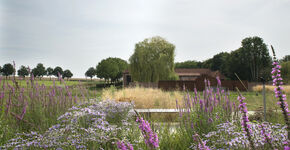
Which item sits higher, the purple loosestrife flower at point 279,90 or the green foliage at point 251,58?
the green foliage at point 251,58

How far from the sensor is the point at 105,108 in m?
5.73

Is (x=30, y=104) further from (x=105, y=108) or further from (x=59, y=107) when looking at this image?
(x=105, y=108)

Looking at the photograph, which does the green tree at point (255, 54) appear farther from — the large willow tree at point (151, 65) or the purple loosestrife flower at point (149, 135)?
the purple loosestrife flower at point (149, 135)

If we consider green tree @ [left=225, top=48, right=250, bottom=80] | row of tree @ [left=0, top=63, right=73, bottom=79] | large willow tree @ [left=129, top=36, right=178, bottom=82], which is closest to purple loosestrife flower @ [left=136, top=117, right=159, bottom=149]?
row of tree @ [left=0, top=63, right=73, bottom=79]

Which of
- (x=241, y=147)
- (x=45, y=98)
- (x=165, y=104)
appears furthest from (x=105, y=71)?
(x=241, y=147)

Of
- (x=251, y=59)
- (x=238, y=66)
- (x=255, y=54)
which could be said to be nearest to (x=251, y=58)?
(x=251, y=59)

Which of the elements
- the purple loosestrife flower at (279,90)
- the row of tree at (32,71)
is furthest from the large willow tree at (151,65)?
the purple loosestrife flower at (279,90)

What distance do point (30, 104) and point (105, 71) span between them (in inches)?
1636

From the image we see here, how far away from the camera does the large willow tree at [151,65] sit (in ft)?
87.2

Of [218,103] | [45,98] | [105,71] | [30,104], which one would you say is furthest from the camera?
[105,71]

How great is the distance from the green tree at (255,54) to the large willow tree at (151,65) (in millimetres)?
15910

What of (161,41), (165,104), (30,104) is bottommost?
(165,104)

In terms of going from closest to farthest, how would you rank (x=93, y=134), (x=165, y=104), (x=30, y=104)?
(x=93, y=134)
(x=30, y=104)
(x=165, y=104)

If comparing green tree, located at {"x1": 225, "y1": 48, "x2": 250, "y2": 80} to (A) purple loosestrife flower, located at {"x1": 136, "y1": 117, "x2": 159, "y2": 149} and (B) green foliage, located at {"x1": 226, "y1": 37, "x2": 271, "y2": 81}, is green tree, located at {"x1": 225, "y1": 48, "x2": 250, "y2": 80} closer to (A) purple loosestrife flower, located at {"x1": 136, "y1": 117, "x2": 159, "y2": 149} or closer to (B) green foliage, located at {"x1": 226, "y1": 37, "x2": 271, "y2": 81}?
(B) green foliage, located at {"x1": 226, "y1": 37, "x2": 271, "y2": 81}
